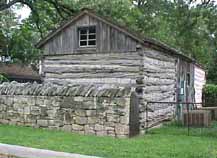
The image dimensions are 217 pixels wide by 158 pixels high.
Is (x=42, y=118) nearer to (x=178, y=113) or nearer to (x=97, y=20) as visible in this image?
(x=97, y=20)

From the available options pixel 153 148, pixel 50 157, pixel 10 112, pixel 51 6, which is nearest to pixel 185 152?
pixel 153 148

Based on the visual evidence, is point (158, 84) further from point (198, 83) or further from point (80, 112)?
point (198, 83)

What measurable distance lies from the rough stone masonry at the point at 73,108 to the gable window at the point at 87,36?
3.21 m

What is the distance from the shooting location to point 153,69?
15.1 metres

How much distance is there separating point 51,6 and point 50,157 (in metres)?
19.0

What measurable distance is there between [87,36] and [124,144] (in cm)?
697

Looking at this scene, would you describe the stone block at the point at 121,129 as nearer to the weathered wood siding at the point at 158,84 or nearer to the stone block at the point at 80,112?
the stone block at the point at 80,112

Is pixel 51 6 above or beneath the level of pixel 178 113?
above

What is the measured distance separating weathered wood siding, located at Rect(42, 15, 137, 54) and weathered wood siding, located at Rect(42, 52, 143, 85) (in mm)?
250

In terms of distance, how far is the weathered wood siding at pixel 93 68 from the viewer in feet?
47.0

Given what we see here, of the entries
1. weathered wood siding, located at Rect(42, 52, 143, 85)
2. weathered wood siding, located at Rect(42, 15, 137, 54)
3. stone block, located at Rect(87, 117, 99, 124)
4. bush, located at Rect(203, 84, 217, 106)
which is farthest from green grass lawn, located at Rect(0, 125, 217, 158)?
bush, located at Rect(203, 84, 217, 106)

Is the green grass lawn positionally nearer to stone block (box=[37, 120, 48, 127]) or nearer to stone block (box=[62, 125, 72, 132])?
stone block (box=[62, 125, 72, 132])

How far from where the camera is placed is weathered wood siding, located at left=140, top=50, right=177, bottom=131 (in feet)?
46.8

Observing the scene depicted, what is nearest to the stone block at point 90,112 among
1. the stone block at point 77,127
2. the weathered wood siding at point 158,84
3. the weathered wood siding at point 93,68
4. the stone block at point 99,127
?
the stone block at point 99,127
